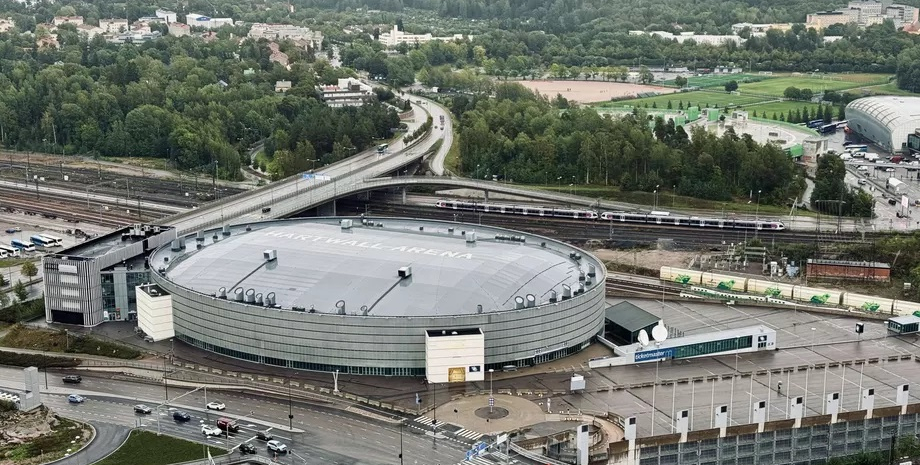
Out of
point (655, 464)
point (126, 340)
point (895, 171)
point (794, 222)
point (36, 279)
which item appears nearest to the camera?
point (655, 464)

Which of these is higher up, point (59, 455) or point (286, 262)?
point (286, 262)

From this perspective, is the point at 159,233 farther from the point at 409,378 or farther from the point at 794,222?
the point at 794,222

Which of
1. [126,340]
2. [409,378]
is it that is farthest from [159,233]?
[409,378]

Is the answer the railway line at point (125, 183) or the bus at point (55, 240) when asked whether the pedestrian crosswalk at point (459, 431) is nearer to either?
the bus at point (55, 240)

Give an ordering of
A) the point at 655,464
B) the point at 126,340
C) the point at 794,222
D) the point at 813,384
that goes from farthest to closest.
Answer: the point at 794,222 < the point at 126,340 < the point at 813,384 < the point at 655,464

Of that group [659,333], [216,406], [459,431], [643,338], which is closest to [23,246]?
[216,406]
